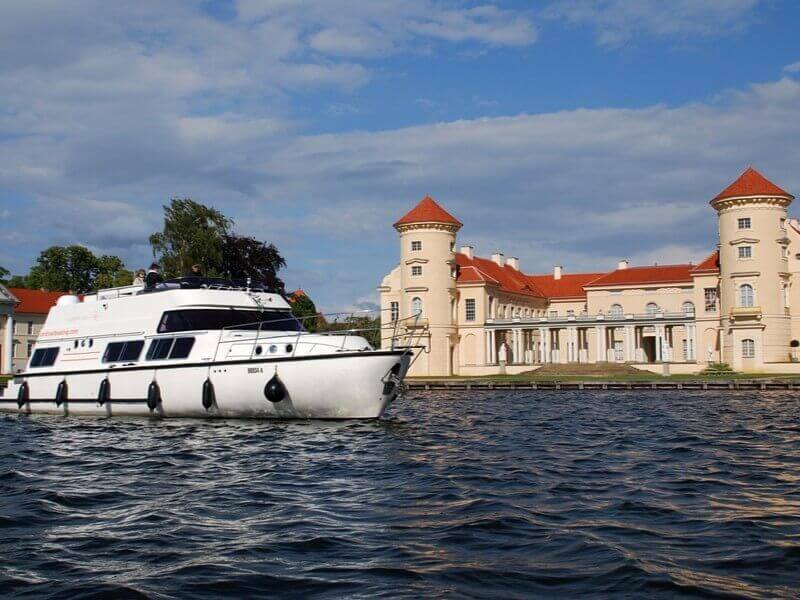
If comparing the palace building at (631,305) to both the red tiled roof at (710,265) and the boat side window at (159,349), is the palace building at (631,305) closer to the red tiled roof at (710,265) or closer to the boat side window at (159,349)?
the red tiled roof at (710,265)

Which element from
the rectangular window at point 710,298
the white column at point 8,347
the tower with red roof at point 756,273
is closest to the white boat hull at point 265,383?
the tower with red roof at point 756,273

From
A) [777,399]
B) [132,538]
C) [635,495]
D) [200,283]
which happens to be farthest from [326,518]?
[777,399]

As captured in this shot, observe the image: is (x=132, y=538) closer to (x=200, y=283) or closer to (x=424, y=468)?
(x=424, y=468)

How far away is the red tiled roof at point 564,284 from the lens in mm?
96062

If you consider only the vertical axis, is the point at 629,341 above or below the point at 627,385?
above

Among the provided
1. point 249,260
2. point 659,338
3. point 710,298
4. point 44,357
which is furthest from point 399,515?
point 659,338

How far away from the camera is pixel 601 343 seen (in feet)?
255

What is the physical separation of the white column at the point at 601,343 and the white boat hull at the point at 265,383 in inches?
2271

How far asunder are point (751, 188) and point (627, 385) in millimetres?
25061

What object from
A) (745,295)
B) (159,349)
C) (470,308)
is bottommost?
(159,349)

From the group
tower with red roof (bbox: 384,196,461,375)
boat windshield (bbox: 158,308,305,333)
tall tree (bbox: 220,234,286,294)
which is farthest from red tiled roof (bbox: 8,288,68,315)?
boat windshield (bbox: 158,308,305,333)

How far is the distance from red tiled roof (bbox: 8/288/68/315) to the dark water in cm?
7046

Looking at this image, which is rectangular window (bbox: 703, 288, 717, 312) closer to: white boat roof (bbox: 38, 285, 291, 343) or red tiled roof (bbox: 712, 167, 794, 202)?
red tiled roof (bbox: 712, 167, 794, 202)

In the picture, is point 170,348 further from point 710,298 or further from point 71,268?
point 71,268
